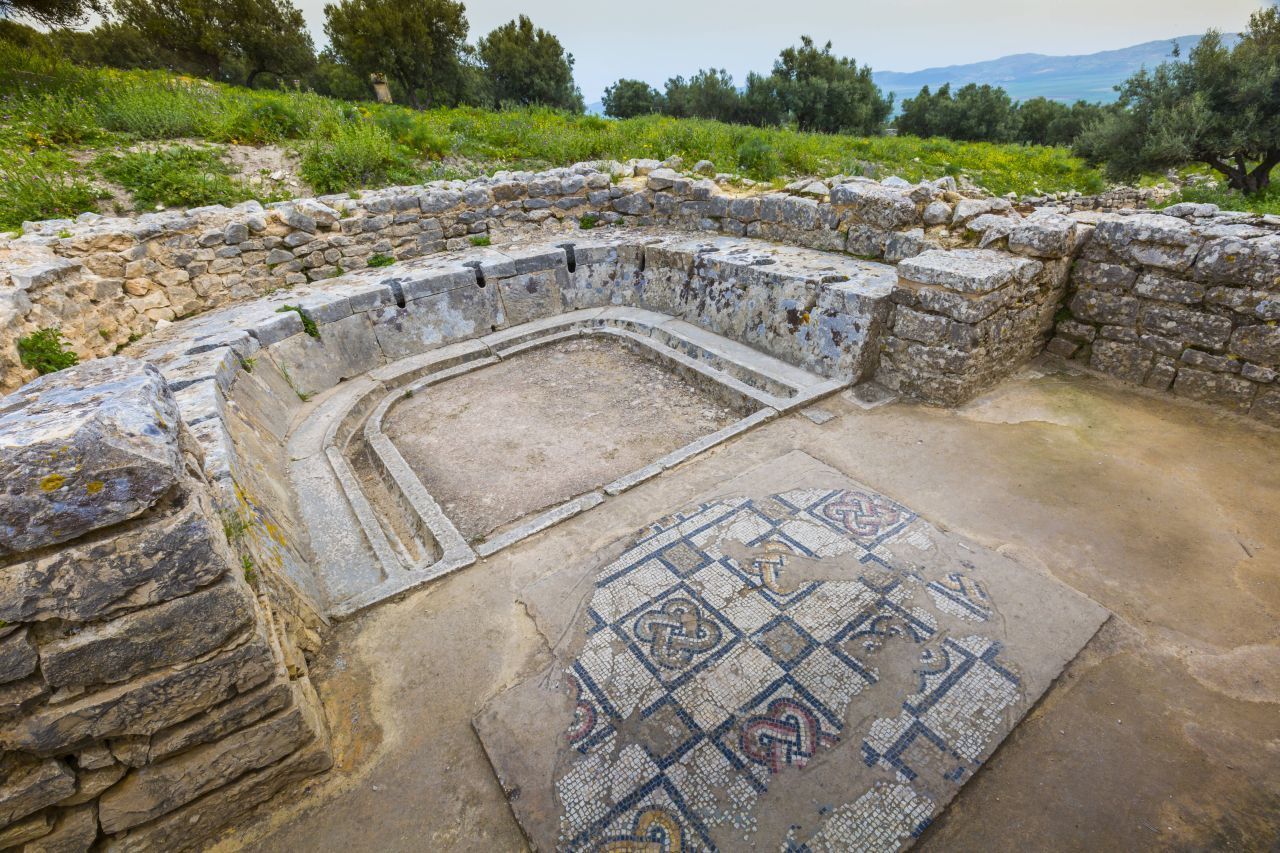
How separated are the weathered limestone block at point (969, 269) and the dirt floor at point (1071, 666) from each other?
1.07m

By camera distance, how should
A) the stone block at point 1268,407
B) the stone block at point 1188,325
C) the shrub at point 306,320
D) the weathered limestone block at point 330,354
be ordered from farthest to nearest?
1. the shrub at point 306,320
2. the weathered limestone block at point 330,354
3. the stone block at point 1188,325
4. the stone block at point 1268,407

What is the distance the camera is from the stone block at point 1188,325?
4.30 m

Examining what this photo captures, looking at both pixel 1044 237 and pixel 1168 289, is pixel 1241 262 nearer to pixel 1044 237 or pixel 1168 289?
pixel 1168 289

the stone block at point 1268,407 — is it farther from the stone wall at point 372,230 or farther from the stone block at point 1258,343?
the stone wall at point 372,230

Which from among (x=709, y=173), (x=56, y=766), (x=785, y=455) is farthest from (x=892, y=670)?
(x=709, y=173)

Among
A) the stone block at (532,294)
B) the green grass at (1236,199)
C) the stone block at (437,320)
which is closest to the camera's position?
the stone block at (437,320)

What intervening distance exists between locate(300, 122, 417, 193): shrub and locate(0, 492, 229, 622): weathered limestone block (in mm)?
7254

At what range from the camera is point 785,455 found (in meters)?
4.25

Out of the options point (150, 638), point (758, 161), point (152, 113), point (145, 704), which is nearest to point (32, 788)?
point (145, 704)

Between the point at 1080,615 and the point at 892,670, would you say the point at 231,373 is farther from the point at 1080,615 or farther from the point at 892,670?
the point at 1080,615

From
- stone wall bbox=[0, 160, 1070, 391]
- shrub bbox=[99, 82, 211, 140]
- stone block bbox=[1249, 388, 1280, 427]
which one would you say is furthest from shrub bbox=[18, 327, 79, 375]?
stone block bbox=[1249, 388, 1280, 427]

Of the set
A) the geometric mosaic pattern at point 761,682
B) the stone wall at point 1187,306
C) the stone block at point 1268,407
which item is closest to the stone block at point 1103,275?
the stone wall at point 1187,306

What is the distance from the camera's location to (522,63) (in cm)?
2769

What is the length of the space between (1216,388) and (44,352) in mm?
8905
